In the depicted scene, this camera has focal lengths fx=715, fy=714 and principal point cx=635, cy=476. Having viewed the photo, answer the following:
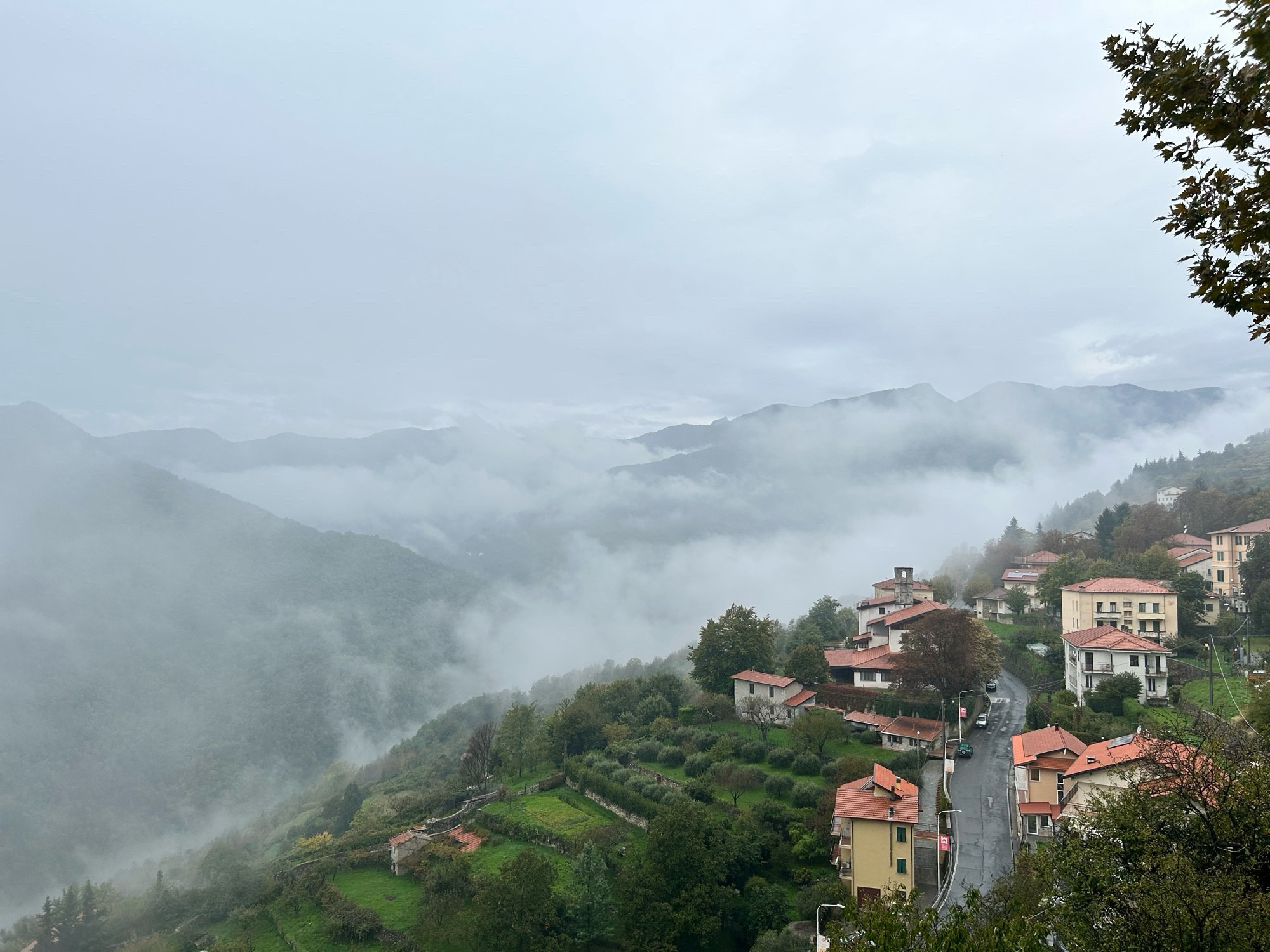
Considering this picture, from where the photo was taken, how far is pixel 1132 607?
5016 cm

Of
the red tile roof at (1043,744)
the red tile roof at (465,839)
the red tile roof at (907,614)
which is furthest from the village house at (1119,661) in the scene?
the red tile roof at (465,839)

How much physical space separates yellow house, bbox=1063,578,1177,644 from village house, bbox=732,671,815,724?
784 inches

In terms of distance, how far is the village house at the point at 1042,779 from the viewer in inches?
1233

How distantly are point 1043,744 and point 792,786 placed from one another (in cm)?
1235

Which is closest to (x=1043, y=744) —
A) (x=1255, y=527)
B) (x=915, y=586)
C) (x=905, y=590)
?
(x=905, y=590)

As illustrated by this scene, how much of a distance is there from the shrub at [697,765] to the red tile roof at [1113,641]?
80.4 feet

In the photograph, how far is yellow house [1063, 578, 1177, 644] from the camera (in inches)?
1945

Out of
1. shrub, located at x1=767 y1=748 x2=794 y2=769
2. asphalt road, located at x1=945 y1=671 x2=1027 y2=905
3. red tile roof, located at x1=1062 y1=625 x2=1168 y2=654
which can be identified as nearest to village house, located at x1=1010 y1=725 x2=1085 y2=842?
asphalt road, located at x1=945 y1=671 x2=1027 y2=905

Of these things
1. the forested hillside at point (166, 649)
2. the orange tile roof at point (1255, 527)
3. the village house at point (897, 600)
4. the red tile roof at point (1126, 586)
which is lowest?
the forested hillside at point (166, 649)

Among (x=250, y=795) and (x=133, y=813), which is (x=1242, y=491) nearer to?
(x=250, y=795)

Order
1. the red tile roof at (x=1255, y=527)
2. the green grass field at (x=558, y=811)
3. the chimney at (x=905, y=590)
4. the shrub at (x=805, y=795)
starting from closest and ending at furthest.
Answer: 1. the shrub at (x=805, y=795)
2. the green grass field at (x=558, y=811)
3. the red tile roof at (x=1255, y=527)
4. the chimney at (x=905, y=590)

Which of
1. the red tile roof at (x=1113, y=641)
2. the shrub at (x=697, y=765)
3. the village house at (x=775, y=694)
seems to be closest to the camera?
the red tile roof at (x=1113, y=641)

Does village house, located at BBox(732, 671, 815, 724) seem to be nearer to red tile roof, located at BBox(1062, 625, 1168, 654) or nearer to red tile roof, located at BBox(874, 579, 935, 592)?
red tile roof, located at BBox(1062, 625, 1168, 654)

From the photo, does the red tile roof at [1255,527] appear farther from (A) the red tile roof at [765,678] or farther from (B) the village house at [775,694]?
(A) the red tile roof at [765,678]
